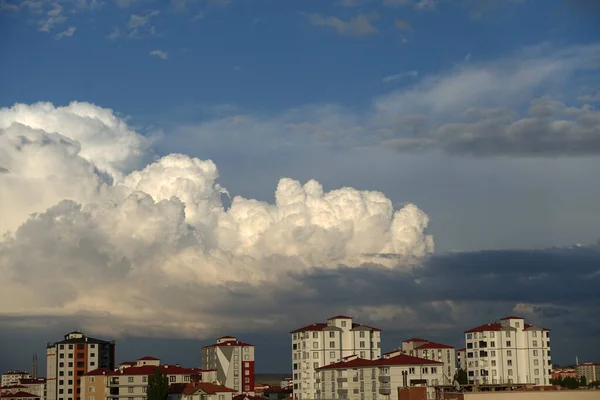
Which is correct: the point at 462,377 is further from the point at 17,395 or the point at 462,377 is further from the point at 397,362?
the point at 17,395

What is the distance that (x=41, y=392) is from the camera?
437 feet

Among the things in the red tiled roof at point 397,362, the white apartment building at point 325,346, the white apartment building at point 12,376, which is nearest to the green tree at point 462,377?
the white apartment building at point 325,346

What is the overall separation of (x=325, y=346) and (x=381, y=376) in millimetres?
20675

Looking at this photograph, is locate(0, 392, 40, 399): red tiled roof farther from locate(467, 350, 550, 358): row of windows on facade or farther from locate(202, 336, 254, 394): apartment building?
locate(467, 350, 550, 358): row of windows on facade

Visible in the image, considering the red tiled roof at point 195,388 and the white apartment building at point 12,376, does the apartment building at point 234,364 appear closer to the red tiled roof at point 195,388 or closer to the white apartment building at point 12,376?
the red tiled roof at point 195,388

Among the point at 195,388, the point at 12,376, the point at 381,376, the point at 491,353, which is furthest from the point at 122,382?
the point at 12,376

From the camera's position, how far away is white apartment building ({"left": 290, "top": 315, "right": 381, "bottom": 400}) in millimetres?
115875

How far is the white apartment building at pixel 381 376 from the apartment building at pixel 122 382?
20.5 metres

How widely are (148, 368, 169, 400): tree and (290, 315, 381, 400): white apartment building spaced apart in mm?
21792

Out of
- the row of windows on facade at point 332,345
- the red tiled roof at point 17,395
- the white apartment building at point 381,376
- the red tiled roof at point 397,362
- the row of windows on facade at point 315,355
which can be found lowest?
the red tiled roof at point 17,395

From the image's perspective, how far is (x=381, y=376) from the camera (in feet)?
317

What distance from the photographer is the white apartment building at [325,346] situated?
380 feet

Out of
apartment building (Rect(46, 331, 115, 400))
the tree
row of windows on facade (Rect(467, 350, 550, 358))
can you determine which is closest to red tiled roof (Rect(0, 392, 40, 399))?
apartment building (Rect(46, 331, 115, 400))

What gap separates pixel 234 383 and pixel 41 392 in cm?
3197
